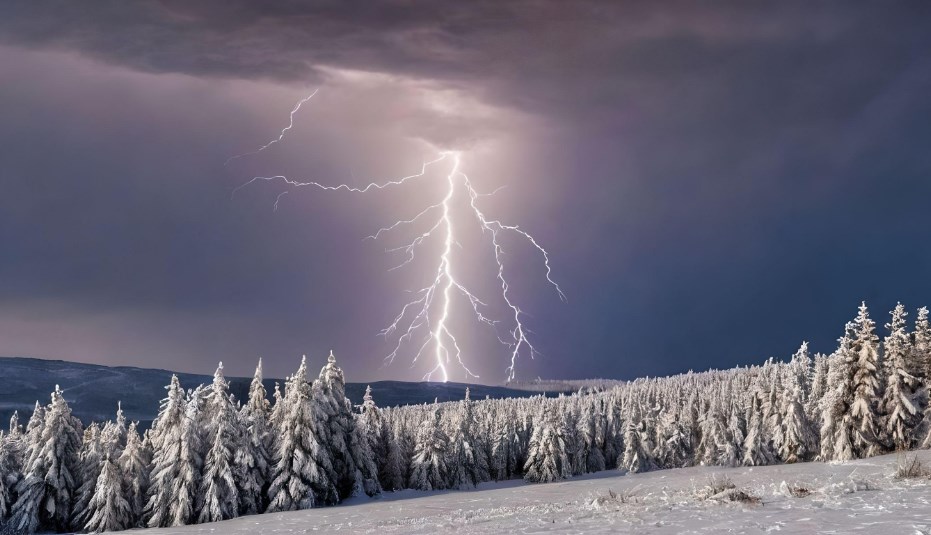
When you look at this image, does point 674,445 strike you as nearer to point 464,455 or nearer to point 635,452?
point 635,452

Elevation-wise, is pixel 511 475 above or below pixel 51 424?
below

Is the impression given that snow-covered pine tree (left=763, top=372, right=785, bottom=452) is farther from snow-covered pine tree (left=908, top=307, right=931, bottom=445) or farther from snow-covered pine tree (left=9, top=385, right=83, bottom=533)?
snow-covered pine tree (left=9, top=385, right=83, bottom=533)

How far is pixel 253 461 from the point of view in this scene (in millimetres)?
53375

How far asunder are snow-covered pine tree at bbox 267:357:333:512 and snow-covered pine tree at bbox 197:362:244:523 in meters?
3.41

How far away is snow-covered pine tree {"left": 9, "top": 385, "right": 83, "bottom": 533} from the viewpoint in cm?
4878

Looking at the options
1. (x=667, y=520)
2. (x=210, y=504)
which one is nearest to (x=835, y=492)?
(x=667, y=520)

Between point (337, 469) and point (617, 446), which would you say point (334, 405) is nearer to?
point (337, 469)

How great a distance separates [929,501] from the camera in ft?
57.5

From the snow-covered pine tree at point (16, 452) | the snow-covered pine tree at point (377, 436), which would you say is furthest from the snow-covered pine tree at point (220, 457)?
the snow-covered pine tree at point (377, 436)

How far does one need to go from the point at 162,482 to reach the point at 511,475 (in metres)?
65.3

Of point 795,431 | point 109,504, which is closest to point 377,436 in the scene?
point 109,504

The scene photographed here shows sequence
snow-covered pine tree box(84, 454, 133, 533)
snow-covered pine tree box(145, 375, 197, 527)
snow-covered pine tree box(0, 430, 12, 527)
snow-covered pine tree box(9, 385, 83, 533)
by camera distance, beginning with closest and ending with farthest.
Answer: snow-covered pine tree box(84, 454, 133, 533) < snow-covered pine tree box(0, 430, 12, 527) < snow-covered pine tree box(9, 385, 83, 533) < snow-covered pine tree box(145, 375, 197, 527)

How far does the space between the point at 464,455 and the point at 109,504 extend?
3918 cm

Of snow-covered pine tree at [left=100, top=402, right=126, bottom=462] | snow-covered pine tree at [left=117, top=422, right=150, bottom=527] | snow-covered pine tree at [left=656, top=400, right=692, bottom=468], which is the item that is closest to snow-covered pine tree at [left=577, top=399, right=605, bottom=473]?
snow-covered pine tree at [left=656, top=400, right=692, bottom=468]
